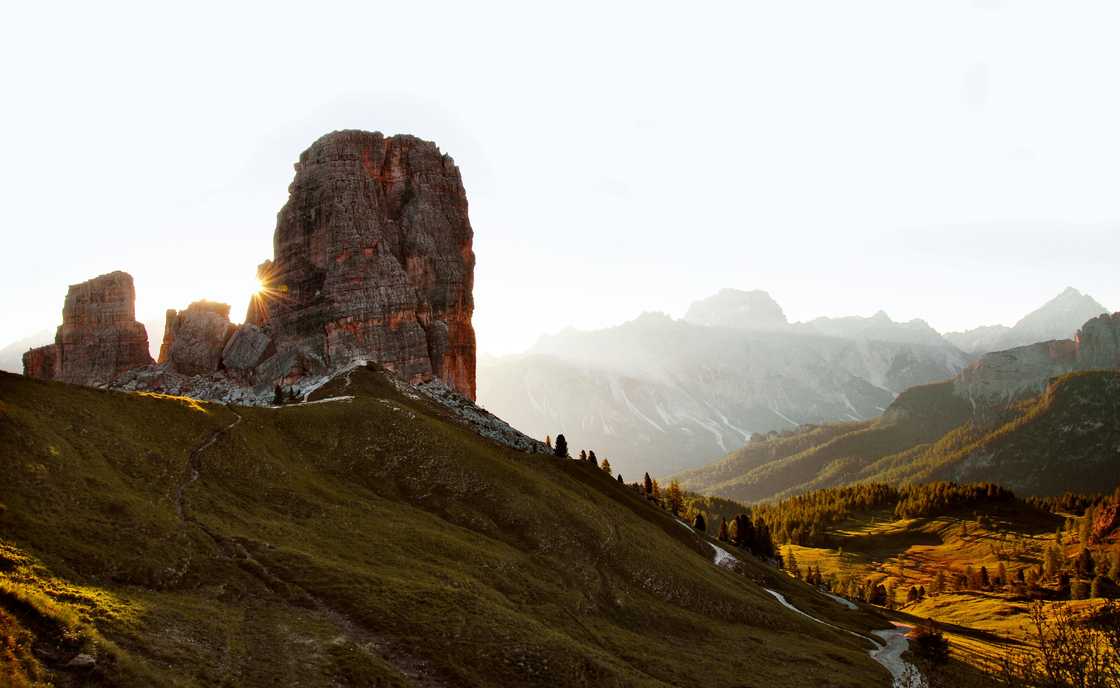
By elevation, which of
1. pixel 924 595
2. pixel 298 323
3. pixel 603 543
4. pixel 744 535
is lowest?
pixel 924 595

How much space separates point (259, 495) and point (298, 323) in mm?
87241

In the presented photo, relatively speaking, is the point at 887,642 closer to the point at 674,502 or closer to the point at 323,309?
the point at 674,502

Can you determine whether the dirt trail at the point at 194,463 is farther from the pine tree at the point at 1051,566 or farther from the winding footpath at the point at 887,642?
the pine tree at the point at 1051,566

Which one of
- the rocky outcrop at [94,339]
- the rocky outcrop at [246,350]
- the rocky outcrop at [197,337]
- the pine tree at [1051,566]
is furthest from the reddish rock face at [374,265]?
the pine tree at [1051,566]

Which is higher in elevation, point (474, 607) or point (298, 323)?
point (298, 323)

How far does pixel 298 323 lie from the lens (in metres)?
144

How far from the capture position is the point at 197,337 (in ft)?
469

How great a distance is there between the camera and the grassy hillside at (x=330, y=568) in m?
35.2

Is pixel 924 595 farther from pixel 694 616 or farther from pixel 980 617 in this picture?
pixel 694 616

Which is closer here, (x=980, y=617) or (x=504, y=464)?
(x=504, y=464)

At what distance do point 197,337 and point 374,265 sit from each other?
1594 inches

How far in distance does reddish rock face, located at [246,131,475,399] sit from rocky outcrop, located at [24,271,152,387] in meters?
25.1

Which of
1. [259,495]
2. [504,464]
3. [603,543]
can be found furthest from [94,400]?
[603,543]

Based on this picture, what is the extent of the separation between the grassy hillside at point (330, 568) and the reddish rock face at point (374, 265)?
143 ft
